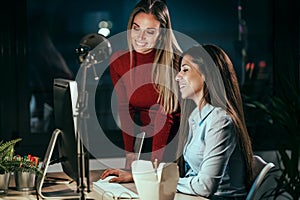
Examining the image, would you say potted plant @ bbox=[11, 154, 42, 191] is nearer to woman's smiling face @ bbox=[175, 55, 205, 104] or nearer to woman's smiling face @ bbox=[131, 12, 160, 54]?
woman's smiling face @ bbox=[175, 55, 205, 104]

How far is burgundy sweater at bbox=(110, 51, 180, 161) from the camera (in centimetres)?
401

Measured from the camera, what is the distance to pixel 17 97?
4926 mm

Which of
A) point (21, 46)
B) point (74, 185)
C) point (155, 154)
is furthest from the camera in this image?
point (21, 46)

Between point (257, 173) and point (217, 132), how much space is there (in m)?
0.26

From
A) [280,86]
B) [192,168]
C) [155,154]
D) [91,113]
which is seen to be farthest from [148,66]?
[280,86]

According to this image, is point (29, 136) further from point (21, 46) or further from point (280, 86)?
point (280, 86)

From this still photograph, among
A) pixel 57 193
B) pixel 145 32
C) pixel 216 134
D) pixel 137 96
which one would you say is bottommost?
pixel 57 193

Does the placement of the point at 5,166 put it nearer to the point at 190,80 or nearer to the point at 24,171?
the point at 24,171

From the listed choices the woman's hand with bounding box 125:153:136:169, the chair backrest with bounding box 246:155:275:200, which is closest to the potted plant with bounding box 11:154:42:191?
the woman's hand with bounding box 125:153:136:169

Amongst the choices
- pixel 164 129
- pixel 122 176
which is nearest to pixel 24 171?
pixel 122 176

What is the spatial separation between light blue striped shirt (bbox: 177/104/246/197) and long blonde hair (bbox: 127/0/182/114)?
0.45 meters

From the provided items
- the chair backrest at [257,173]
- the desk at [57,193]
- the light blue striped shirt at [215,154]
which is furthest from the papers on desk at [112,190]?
the chair backrest at [257,173]

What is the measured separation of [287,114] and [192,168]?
67.2 inches

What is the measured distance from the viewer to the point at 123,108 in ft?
13.7
